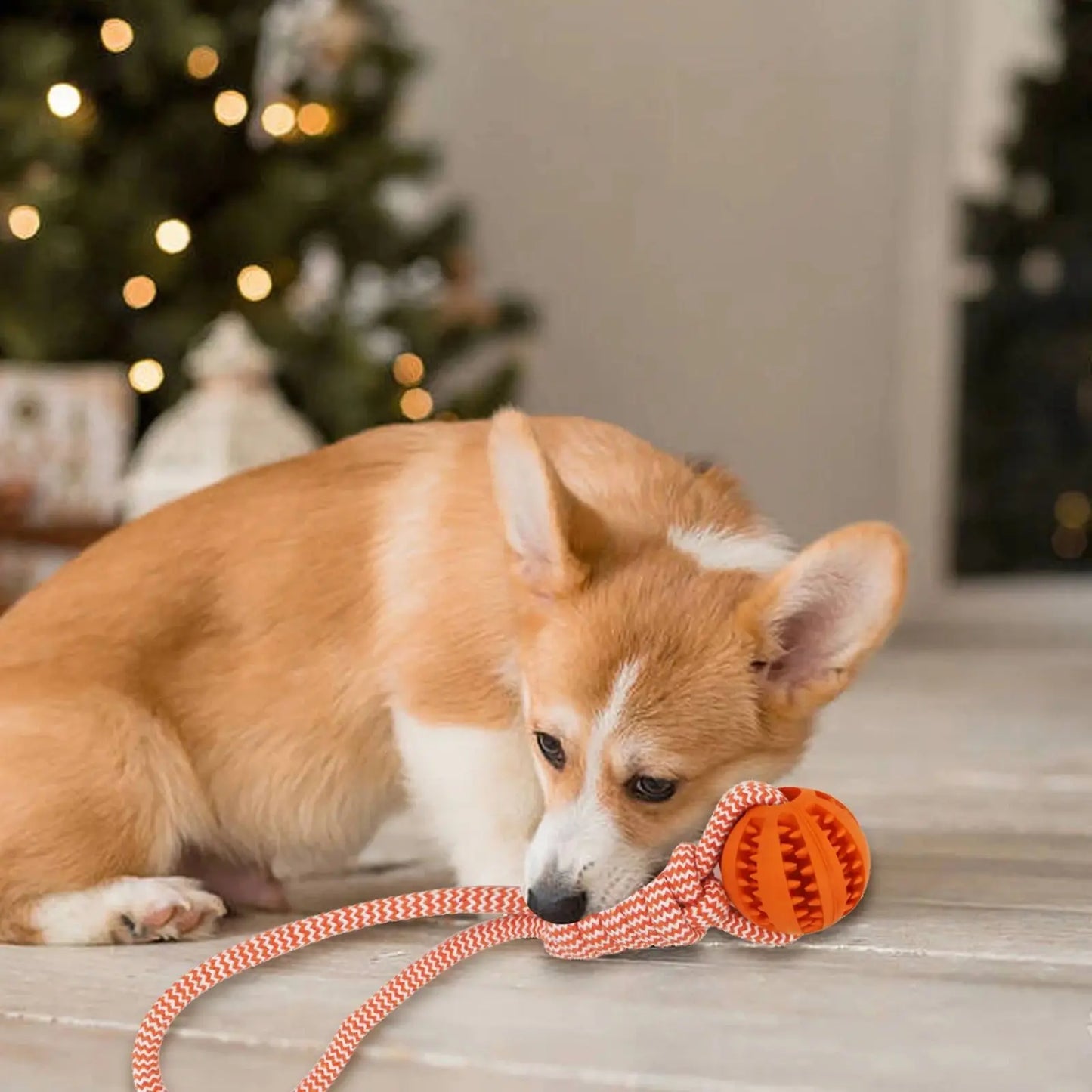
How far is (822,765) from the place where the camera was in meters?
2.72

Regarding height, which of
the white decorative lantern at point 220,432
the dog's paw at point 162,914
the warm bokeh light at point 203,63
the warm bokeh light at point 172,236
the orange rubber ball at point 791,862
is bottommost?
the dog's paw at point 162,914

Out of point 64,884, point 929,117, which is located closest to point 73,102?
point 64,884

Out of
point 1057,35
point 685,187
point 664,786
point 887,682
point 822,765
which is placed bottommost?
point 887,682

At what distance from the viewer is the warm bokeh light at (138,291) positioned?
3730mm

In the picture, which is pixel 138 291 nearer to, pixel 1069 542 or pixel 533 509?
pixel 533 509

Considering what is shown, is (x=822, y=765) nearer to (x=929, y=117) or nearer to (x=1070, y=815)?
(x=1070, y=815)

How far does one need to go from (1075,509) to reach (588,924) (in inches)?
200

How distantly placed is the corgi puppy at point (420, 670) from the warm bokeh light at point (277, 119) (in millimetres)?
2434

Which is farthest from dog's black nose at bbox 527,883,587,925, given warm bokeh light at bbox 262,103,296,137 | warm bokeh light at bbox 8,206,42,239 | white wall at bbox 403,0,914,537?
white wall at bbox 403,0,914,537

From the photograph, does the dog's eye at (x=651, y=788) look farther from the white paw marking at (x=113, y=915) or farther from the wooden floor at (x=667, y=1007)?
the white paw marking at (x=113, y=915)

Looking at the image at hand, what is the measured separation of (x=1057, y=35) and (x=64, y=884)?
566cm

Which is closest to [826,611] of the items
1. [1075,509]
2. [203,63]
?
[203,63]

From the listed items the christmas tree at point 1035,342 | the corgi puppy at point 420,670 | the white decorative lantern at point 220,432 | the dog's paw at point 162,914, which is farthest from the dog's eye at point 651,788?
the christmas tree at point 1035,342

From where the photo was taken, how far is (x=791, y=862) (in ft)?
4.45
